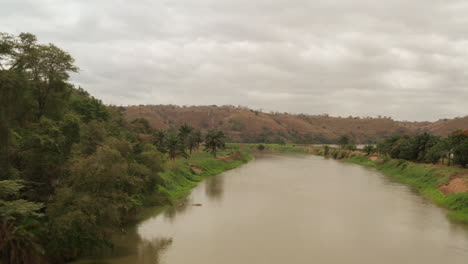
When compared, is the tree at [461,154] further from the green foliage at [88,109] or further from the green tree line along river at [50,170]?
the green foliage at [88,109]

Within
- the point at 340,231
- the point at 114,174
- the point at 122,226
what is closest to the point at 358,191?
the point at 340,231

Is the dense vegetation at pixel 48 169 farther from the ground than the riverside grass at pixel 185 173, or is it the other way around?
the dense vegetation at pixel 48 169

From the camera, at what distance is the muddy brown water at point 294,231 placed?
82.5ft

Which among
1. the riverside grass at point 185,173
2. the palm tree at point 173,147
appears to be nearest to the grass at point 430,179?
the riverside grass at point 185,173

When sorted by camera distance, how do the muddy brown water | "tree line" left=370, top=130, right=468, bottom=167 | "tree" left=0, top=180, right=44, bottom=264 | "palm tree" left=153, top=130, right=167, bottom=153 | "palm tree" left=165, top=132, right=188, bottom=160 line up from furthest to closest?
"palm tree" left=165, top=132, right=188, bottom=160 < "palm tree" left=153, top=130, right=167, bottom=153 < "tree line" left=370, top=130, right=468, bottom=167 < the muddy brown water < "tree" left=0, top=180, right=44, bottom=264

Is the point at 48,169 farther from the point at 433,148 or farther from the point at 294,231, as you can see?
the point at 433,148

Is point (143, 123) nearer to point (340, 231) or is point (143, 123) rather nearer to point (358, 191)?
point (358, 191)

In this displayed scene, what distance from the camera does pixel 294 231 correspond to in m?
31.3

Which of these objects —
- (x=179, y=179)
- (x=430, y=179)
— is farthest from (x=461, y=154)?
(x=179, y=179)

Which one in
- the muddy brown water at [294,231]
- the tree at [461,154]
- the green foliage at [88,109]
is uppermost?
the green foliage at [88,109]

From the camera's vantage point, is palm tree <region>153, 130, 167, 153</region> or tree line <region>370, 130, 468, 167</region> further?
palm tree <region>153, 130, 167, 153</region>

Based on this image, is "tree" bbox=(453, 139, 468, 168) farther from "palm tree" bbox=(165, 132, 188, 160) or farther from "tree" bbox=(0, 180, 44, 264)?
"tree" bbox=(0, 180, 44, 264)

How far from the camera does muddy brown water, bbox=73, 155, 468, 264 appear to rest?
25.2 m

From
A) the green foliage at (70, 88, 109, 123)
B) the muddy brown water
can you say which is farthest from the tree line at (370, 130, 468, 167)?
the green foliage at (70, 88, 109, 123)
